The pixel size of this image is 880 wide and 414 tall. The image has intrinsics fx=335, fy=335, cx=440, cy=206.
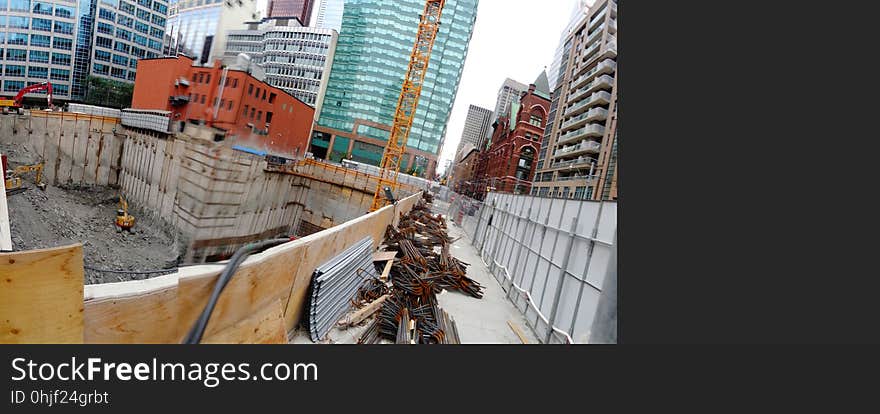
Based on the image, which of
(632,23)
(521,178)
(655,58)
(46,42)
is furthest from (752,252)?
(521,178)

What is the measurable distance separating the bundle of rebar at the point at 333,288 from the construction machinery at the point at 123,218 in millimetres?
2879

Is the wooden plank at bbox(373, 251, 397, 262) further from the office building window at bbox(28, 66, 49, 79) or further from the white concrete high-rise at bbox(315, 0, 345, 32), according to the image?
the office building window at bbox(28, 66, 49, 79)

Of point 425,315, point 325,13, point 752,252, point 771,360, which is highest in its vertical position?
point 325,13

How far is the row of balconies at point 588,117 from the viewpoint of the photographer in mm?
35750

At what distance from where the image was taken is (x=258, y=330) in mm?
3160

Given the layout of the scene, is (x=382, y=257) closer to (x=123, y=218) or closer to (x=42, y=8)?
(x=123, y=218)

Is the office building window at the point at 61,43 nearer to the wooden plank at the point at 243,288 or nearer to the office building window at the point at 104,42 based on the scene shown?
the office building window at the point at 104,42

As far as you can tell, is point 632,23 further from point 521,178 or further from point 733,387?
point 521,178

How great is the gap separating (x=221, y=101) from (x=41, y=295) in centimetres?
146

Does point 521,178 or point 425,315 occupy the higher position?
point 521,178

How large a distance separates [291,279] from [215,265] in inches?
84.2

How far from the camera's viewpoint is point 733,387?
7.53 feet

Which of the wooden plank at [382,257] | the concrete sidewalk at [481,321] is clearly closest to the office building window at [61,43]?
the concrete sidewalk at [481,321]

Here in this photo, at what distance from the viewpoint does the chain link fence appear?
5.62 metres
